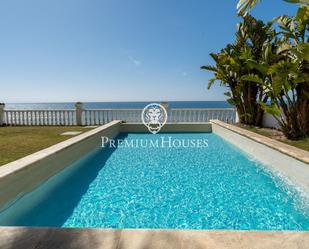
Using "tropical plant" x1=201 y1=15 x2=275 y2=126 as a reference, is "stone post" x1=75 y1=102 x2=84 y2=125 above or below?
below

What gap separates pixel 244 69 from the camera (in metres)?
8.98

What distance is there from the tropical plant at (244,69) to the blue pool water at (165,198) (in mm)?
4809

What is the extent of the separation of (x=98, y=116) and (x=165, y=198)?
899 centimetres

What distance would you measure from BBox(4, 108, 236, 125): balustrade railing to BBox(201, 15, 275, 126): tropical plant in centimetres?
172

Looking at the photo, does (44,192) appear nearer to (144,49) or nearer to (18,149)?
(18,149)

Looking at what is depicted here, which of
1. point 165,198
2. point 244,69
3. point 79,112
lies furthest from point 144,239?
point 79,112

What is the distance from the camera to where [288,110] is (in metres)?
6.52

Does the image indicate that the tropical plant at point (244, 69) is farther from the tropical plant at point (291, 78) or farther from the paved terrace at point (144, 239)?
the paved terrace at point (144, 239)

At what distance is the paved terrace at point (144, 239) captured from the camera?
1618 mm

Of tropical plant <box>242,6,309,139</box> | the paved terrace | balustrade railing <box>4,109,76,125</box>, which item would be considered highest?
tropical plant <box>242,6,309,139</box>

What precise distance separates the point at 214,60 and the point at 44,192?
9.75 m

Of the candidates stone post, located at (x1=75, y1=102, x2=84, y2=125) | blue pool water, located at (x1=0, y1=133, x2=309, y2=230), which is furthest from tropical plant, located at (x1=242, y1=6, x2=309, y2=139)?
stone post, located at (x1=75, y1=102, x2=84, y2=125)

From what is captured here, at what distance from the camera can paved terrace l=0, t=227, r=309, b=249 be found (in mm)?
1618

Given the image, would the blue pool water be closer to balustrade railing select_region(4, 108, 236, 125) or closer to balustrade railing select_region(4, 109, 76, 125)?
balustrade railing select_region(4, 108, 236, 125)
